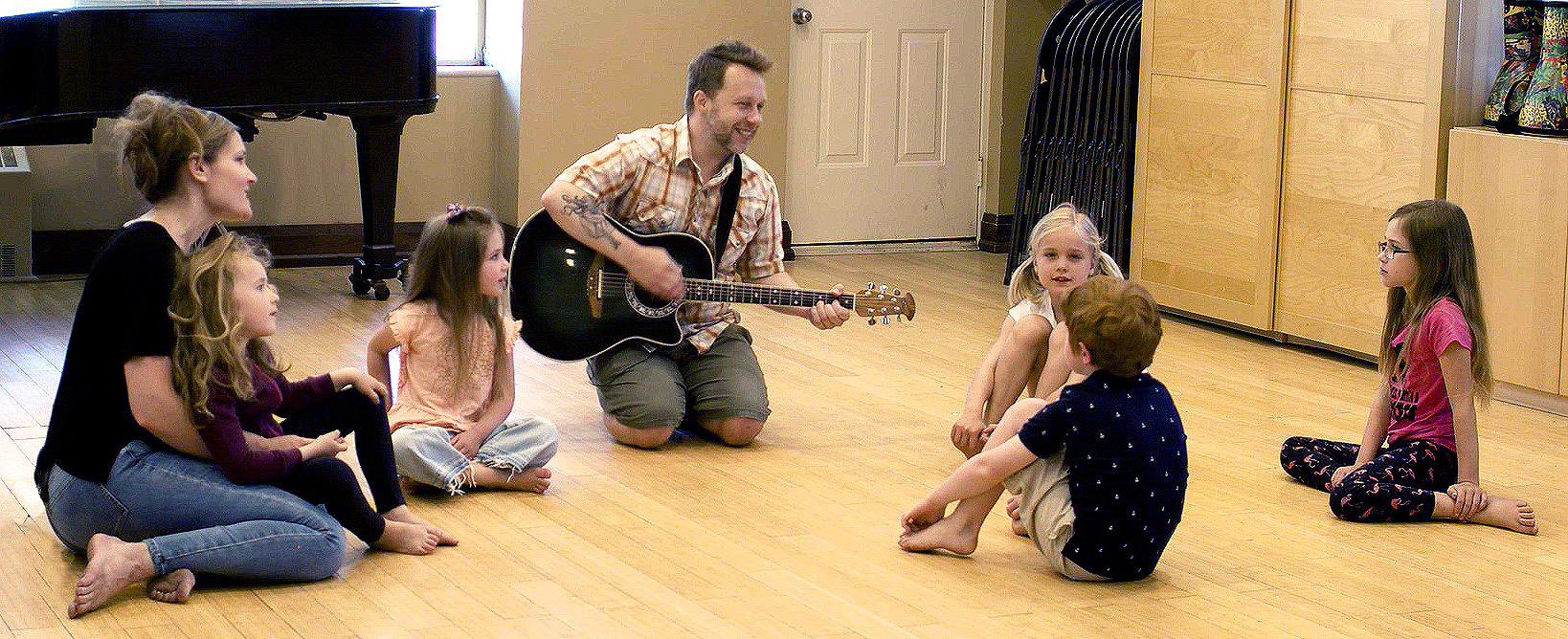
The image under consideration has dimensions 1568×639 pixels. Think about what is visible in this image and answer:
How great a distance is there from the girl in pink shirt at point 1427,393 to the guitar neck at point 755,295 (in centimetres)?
A: 116

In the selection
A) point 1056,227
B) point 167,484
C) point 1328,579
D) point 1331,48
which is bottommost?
point 1328,579

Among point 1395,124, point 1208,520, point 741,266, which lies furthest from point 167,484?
point 1395,124

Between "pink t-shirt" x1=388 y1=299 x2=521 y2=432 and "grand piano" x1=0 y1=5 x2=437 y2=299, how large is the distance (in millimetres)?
1852

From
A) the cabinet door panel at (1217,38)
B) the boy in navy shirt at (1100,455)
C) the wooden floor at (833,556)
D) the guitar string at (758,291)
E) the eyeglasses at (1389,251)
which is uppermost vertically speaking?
the cabinet door panel at (1217,38)

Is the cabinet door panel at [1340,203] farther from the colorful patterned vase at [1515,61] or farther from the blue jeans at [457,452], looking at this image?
the blue jeans at [457,452]

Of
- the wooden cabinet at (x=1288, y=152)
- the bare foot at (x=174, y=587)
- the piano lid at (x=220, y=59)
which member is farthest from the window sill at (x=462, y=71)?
the bare foot at (x=174, y=587)

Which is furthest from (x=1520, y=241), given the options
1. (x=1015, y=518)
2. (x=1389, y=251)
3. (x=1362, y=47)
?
(x=1015, y=518)

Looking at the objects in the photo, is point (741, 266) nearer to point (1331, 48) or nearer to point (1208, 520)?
point (1208, 520)

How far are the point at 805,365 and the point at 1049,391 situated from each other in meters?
1.55

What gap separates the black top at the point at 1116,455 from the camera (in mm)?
2965

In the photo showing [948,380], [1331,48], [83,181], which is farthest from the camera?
[83,181]

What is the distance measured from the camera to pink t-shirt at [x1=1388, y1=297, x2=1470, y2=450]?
143 inches

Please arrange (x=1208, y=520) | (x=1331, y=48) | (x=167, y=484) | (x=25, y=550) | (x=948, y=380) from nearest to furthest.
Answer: (x=167, y=484) < (x=25, y=550) < (x=1208, y=520) < (x=948, y=380) < (x=1331, y=48)

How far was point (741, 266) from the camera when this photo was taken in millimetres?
4219
